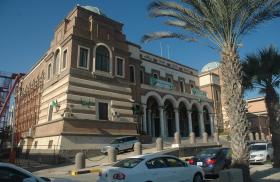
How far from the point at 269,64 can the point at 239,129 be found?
305 inches

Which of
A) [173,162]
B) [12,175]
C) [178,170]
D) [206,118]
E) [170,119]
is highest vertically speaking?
[206,118]

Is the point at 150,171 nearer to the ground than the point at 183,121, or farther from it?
nearer to the ground

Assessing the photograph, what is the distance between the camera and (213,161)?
47.3ft

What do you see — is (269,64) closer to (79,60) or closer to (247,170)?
(247,170)

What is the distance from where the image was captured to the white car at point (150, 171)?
9203mm

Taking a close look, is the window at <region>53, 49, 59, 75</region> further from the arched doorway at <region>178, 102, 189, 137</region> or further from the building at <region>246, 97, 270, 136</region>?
the building at <region>246, 97, 270, 136</region>

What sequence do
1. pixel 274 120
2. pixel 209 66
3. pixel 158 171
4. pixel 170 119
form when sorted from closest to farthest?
1. pixel 158 171
2. pixel 274 120
3. pixel 170 119
4. pixel 209 66

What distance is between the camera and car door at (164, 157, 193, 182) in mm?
10383

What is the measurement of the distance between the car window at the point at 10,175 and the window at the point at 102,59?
23068 mm

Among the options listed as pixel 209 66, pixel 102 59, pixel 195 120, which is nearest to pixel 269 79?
pixel 102 59

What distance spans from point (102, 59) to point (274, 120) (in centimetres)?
1797

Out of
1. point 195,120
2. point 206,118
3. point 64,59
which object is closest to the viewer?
point 64,59

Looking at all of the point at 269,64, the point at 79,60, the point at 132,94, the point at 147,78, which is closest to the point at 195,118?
the point at 147,78

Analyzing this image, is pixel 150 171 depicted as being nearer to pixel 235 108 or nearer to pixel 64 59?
pixel 235 108
